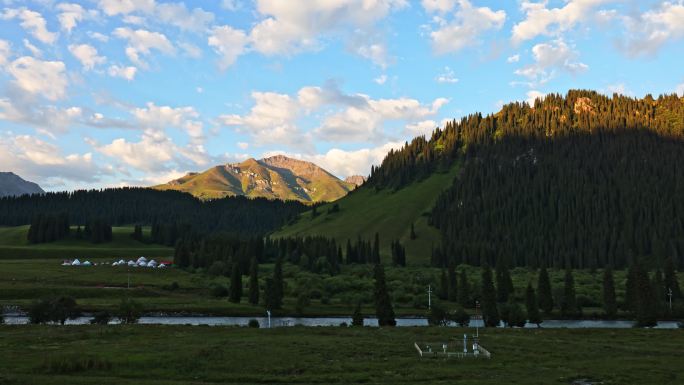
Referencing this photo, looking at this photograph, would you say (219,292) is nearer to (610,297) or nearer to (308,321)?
(308,321)

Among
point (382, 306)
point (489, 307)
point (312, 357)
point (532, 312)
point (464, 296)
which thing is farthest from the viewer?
point (464, 296)

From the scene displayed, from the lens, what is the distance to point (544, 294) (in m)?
129

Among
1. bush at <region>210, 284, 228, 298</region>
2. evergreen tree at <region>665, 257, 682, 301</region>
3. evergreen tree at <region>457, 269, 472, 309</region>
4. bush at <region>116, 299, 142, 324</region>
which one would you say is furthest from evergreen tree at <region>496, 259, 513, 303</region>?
bush at <region>116, 299, 142, 324</region>

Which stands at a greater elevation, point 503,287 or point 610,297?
point 503,287

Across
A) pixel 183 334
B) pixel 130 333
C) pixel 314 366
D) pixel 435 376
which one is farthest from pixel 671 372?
pixel 130 333

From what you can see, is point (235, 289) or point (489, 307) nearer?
point (489, 307)

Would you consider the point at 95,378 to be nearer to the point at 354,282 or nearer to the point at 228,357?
the point at 228,357

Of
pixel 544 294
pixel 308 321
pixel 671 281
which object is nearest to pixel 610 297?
pixel 544 294

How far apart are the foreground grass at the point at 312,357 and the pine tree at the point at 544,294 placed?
48.7 m

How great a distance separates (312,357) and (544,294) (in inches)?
3556

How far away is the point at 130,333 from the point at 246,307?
2373 inches

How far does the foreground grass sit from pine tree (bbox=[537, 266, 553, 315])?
48.7 metres

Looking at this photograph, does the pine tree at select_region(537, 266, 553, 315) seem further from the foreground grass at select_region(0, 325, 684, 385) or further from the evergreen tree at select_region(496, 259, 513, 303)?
the foreground grass at select_region(0, 325, 684, 385)

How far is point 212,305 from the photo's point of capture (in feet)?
442
